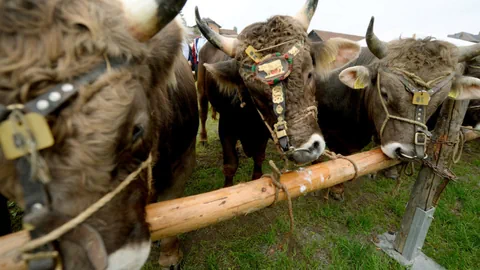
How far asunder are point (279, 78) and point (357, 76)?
133 cm

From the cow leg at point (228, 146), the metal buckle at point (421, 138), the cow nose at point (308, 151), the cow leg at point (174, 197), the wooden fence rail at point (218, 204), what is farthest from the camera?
the cow leg at point (228, 146)

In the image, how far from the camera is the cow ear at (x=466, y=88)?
2.67m

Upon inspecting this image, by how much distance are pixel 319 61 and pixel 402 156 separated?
1.39 m

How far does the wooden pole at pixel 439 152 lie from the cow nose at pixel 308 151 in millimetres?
1309

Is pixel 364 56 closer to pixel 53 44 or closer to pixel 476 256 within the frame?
pixel 476 256

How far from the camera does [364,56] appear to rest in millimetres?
4102

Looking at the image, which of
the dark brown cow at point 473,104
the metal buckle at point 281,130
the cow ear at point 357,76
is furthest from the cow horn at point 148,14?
the dark brown cow at point 473,104

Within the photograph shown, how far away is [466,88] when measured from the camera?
2.74 m

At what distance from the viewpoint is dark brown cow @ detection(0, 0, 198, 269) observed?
3.09 feet

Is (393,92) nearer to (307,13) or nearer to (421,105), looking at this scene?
(421,105)

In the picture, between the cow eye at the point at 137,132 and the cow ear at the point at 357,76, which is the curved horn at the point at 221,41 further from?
the cow eye at the point at 137,132

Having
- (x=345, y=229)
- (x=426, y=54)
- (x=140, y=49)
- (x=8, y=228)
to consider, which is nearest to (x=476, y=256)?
(x=345, y=229)

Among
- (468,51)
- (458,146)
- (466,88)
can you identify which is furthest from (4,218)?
(468,51)

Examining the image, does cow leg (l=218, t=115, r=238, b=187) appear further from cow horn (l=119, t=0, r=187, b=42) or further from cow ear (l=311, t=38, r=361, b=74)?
cow horn (l=119, t=0, r=187, b=42)
